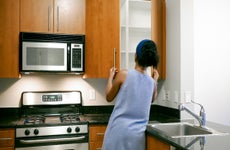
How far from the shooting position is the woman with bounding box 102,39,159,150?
1789mm

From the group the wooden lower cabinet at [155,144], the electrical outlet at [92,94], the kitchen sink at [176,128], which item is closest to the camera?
the wooden lower cabinet at [155,144]

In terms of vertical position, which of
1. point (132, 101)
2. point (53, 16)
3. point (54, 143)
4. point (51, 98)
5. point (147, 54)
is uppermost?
point (53, 16)

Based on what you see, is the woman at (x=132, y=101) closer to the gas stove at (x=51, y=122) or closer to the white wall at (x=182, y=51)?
the gas stove at (x=51, y=122)

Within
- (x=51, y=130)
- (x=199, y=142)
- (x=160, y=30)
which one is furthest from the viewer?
(x=160, y=30)

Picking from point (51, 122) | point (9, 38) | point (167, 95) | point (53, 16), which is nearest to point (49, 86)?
point (51, 122)

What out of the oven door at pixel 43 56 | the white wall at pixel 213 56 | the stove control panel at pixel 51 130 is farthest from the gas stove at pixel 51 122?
the white wall at pixel 213 56

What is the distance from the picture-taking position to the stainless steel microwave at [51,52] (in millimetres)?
2557

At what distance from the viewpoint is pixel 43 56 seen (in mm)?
2615

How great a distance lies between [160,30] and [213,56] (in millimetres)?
704

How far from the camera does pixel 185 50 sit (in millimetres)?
2635

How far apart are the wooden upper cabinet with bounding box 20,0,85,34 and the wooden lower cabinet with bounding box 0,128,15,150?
40.9 inches

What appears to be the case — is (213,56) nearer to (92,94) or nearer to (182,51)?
(182,51)

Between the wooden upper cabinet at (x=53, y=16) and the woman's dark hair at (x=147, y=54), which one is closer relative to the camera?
the woman's dark hair at (x=147, y=54)

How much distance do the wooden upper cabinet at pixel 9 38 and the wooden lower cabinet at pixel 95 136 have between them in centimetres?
98
